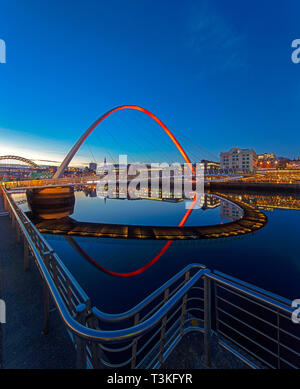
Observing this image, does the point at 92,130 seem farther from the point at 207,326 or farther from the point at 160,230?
the point at 207,326

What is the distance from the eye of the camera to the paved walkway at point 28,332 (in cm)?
180

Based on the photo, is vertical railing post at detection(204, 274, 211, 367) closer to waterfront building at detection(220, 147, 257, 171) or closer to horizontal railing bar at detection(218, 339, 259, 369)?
horizontal railing bar at detection(218, 339, 259, 369)

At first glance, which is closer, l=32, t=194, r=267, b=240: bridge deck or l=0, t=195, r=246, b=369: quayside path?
l=0, t=195, r=246, b=369: quayside path

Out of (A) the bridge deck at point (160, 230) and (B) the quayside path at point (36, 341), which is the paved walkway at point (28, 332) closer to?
(B) the quayside path at point (36, 341)

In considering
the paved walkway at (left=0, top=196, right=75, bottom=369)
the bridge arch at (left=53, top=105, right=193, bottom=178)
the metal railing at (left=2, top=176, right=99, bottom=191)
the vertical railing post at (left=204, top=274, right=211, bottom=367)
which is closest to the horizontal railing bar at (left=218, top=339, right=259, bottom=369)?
the vertical railing post at (left=204, top=274, right=211, bottom=367)

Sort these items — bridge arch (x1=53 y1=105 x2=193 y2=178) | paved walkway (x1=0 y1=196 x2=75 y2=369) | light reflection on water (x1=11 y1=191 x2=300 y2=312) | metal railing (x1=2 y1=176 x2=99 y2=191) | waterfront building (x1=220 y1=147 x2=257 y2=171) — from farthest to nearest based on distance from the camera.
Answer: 1. waterfront building (x1=220 y1=147 x2=257 y2=171)
2. bridge arch (x1=53 y1=105 x2=193 y2=178)
3. metal railing (x1=2 y1=176 x2=99 y2=191)
4. light reflection on water (x1=11 y1=191 x2=300 y2=312)
5. paved walkway (x1=0 y1=196 x2=75 y2=369)

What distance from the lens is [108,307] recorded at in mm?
5152

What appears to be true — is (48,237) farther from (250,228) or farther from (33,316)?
(250,228)

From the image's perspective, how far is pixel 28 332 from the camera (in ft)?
6.98

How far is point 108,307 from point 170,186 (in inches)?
1995

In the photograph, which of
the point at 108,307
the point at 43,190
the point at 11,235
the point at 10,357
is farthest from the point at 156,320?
the point at 43,190

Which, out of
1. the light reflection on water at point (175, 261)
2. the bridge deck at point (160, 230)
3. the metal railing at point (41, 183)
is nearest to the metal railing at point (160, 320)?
the light reflection on water at point (175, 261)

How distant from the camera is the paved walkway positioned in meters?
1.80
